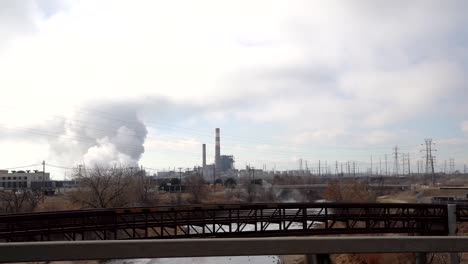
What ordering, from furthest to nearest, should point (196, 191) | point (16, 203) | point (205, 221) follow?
point (196, 191) < point (16, 203) < point (205, 221)

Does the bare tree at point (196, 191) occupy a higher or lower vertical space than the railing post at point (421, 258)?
lower

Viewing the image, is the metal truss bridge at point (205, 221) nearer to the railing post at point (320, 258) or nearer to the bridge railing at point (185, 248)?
the bridge railing at point (185, 248)

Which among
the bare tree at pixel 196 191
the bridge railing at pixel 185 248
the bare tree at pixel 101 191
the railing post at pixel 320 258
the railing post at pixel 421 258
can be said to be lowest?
the bare tree at pixel 196 191

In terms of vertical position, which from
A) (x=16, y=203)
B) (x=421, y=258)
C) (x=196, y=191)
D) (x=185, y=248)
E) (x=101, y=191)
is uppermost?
(x=185, y=248)

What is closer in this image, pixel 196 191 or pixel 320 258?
pixel 320 258

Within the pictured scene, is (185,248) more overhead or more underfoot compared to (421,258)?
more overhead

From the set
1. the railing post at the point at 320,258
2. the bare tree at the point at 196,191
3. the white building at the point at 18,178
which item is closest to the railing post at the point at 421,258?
the railing post at the point at 320,258

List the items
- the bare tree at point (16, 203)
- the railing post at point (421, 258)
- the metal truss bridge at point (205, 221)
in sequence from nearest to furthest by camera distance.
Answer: the railing post at point (421, 258)
the metal truss bridge at point (205, 221)
the bare tree at point (16, 203)

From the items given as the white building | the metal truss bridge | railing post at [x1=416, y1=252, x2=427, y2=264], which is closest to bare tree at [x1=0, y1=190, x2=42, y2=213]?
the metal truss bridge

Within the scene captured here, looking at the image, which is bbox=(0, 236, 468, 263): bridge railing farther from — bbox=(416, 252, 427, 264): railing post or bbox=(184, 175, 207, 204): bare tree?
bbox=(184, 175, 207, 204): bare tree

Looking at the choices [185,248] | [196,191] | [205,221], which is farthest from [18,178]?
[185,248]

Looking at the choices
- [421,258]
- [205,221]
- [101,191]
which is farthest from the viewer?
[101,191]

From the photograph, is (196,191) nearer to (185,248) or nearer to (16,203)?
(16,203)

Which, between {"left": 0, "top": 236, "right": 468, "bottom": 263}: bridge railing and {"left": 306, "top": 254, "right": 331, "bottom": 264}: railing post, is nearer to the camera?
{"left": 0, "top": 236, "right": 468, "bottom": 263}: bridge railing
